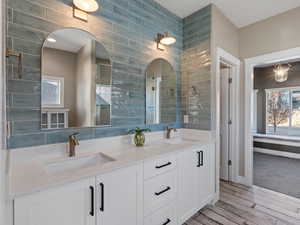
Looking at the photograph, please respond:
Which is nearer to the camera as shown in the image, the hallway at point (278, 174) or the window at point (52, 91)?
the window at point (52, 91)

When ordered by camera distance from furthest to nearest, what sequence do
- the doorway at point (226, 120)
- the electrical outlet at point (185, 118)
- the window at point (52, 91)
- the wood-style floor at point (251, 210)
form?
the doorway at point (226, 120) → the electrical outlet at point (185, 118) → the wood-style floor at point (251, 210) → the window at point (52, 91)

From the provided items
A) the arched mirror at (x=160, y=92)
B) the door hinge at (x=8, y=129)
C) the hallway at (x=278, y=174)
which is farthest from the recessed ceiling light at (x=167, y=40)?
the hallway at (x=278, y=174)

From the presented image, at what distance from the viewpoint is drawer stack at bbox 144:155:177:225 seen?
53.6 inches

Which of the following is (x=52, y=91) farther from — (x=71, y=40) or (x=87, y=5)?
(x=87, y=5)

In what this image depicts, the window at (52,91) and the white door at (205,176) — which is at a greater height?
the window at (52,91)

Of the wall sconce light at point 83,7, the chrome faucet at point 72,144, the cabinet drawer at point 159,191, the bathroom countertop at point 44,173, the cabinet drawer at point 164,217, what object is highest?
the wall sconce light at point 83,7

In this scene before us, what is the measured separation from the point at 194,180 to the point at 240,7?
2549 mm

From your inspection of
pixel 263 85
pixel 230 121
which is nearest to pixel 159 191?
pixel 230 121

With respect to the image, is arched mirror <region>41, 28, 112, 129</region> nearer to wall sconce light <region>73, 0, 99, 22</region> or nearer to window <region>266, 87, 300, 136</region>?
wall sconce light <region>73, 0, 99, 22</region>

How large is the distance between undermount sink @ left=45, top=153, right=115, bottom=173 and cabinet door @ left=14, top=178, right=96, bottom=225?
14.9 inches

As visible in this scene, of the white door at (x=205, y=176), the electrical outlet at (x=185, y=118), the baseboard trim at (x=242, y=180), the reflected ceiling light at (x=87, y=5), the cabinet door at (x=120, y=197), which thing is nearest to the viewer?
the cabinet door at (x=120, y=197)

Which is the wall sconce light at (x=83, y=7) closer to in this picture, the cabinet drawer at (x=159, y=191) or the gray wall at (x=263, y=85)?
the cabinet drawer at (x=159, y=191)

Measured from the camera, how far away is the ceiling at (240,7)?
7.04ft

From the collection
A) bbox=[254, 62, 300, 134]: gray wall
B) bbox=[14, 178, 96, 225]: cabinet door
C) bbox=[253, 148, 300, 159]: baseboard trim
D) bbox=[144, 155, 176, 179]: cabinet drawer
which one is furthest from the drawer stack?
bbox=[254, 62, 300, 134]: gray wall
